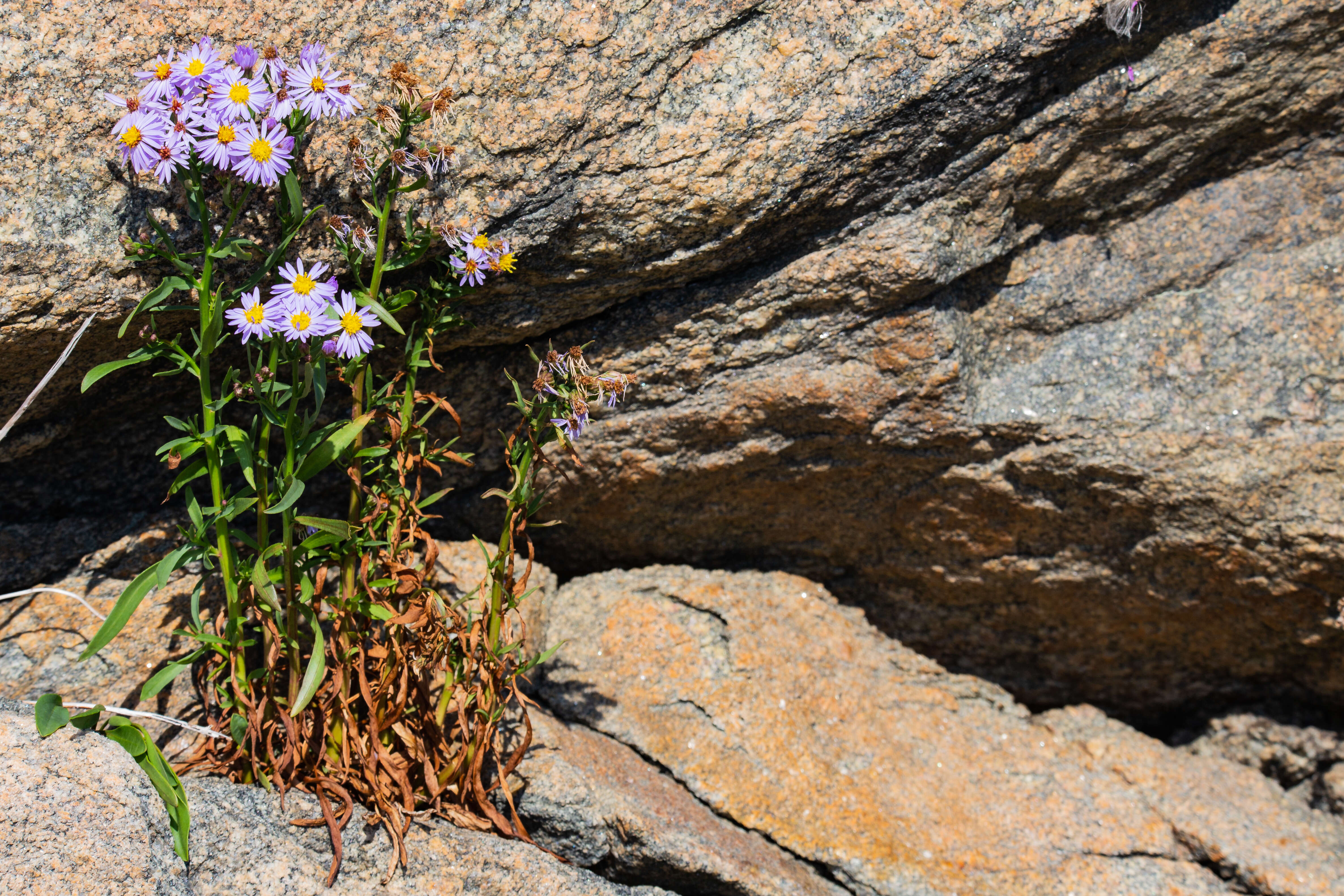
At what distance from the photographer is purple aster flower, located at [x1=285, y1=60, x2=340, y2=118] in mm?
2162

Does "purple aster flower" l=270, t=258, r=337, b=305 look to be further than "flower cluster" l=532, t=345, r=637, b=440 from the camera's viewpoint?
No

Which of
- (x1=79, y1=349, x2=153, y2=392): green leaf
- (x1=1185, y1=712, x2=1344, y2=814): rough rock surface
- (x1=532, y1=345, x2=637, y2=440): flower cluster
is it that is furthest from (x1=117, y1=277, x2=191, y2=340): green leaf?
(x1=1185, y1=712, x2=1344, y2=814): rough rock surface

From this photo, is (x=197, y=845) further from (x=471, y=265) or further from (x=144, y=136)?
(x=144, y=136)

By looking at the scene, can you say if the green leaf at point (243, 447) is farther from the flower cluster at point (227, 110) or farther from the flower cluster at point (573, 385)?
the flower cluster at point (573, 385)

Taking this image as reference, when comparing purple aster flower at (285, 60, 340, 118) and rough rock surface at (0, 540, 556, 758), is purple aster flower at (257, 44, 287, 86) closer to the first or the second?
purple aster flower at (285, 60, 340, 118)

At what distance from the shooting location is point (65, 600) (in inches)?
104

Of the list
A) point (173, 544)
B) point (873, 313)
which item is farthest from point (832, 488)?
point (173, 544)

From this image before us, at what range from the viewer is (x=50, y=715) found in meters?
2.09

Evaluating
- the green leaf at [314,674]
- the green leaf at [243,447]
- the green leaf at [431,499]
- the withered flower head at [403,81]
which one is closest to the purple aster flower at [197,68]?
the withered flower head at [403,81]

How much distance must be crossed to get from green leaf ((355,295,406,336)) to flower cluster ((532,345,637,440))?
1.09ft

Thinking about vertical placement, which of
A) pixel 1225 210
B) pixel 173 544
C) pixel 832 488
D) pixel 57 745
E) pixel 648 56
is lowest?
pixel 57 745

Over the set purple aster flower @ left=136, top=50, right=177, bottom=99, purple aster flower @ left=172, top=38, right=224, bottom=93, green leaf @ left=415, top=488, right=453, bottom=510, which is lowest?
green leaf @ left=415, top=488, right=453, bottom=510

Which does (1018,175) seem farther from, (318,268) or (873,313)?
(318,268)

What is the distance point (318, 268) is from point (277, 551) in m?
0.65
